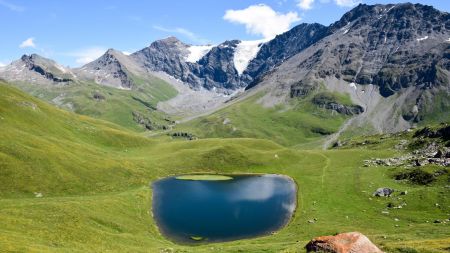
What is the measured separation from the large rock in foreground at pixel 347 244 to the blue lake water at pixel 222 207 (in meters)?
43.9

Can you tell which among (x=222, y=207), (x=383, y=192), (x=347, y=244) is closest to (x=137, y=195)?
(x=222, y=207)

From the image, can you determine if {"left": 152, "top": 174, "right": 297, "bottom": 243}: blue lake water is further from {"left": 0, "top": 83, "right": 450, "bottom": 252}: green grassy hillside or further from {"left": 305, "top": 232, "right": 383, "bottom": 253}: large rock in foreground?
{"left": 305, "top": 232, "right": 383, "bottom": 253}: large rock in foreground

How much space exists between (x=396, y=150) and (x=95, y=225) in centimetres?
15478

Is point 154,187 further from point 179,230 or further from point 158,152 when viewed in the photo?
point 158,152

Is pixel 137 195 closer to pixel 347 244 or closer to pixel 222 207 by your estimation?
pixel 222 207

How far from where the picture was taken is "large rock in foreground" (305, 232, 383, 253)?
131ft

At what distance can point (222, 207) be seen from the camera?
11306 centimetres

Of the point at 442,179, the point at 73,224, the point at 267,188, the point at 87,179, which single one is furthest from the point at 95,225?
the point at 442,179

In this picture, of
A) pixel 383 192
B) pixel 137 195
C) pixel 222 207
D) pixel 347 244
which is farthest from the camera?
pixel 222 207

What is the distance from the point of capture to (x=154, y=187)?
13550 centimetres

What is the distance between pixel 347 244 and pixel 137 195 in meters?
81.0

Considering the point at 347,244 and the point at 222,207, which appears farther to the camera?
the point at 222,207

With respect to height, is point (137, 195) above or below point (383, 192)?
below

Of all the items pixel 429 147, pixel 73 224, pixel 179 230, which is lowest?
pixel 179 230
